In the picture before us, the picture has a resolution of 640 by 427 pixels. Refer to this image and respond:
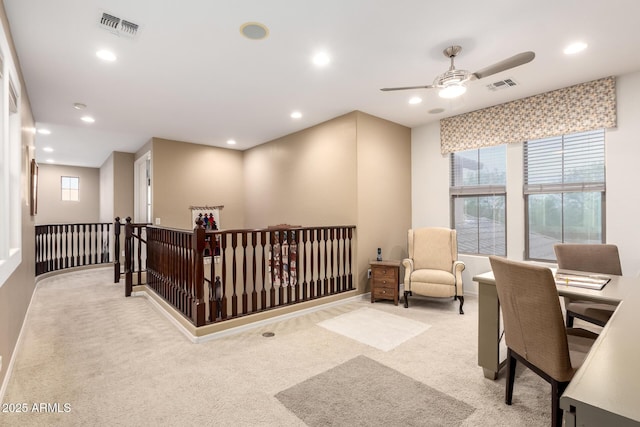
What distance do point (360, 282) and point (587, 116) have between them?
3613 mm

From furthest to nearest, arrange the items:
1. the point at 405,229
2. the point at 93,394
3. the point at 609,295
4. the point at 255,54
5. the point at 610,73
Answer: the point at 405,229, the point at 610,73, the point at 255,54, the point at 93,394, the point at 609,295

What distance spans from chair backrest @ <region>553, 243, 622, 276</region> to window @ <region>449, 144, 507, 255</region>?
163 centimetres

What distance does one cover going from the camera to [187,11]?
2400 mm

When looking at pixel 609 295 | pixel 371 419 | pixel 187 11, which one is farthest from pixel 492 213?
pixel 187 11

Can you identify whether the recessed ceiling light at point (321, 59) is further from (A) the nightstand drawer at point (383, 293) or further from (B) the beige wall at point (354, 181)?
(A) the nightstand drawer at point (383, 293)

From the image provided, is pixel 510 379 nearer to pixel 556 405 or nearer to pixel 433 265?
pixel 556 405

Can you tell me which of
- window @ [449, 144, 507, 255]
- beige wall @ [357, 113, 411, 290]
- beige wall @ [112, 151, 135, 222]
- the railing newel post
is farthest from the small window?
window @ [449, 144, 507, 255]

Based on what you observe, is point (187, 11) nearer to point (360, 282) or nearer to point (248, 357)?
point (248, 357)

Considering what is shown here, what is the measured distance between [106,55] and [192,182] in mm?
3827

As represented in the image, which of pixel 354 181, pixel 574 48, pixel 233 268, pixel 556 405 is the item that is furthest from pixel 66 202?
pixel 574 48

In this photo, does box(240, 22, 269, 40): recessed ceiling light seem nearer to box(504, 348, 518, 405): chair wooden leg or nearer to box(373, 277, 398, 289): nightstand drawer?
box(504, 348, 518, 405): chair wooden leg

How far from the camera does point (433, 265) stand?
15.1ft

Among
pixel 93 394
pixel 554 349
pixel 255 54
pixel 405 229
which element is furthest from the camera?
pixel 405 229

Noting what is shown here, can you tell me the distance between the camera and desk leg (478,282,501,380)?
2.32 metres
